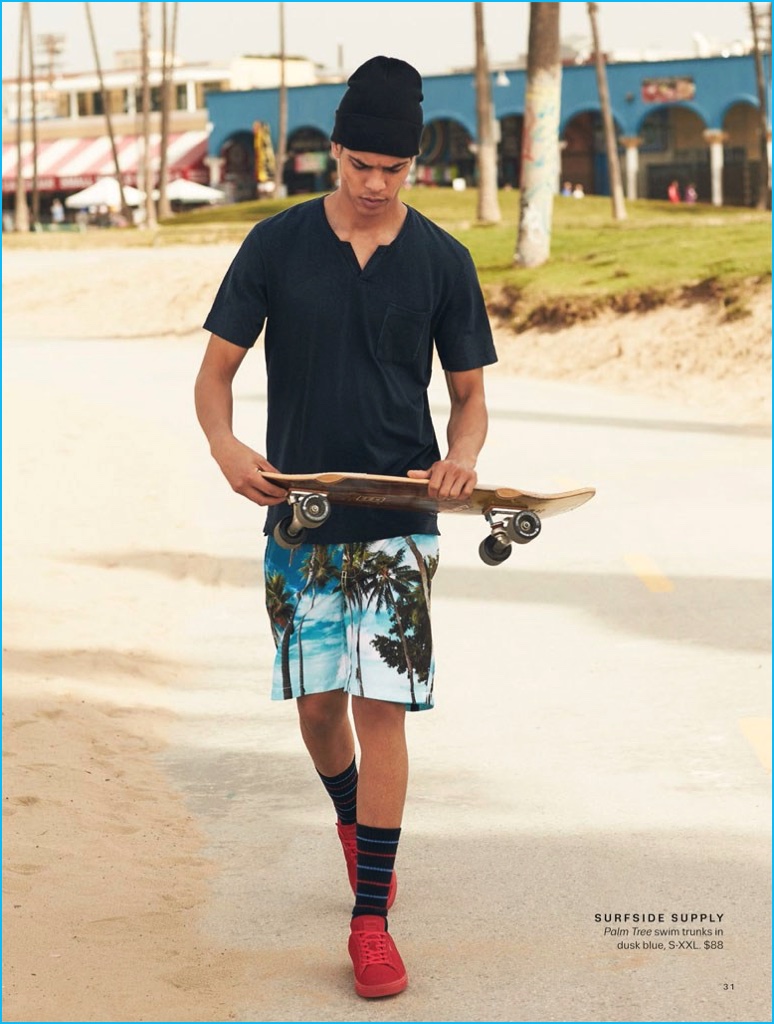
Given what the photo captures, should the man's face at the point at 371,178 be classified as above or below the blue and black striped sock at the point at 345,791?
above

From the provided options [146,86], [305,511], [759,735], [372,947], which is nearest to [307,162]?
[146,86]

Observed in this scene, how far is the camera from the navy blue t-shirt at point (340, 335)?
171 inches

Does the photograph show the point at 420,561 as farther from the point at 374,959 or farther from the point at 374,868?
the point at 374,959

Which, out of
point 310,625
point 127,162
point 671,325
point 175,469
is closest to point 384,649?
point 310,625

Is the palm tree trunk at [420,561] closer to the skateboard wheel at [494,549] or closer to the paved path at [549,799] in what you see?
the skateboard wheel at [494,549]

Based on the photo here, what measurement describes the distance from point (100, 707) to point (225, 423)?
10.2 ft

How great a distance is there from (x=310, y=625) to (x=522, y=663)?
3.64 m

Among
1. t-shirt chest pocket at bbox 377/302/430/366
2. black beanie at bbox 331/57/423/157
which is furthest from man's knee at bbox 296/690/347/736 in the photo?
black beanie at bbox 331/57/423/157

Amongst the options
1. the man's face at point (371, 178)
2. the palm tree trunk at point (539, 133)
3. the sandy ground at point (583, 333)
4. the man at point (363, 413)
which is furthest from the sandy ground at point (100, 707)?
the palm tree trunk at point (539, 133)

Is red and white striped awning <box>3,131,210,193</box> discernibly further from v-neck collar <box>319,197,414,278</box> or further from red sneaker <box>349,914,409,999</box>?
red sneaker <box>349,914,409,999</box>

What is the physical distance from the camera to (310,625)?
176 inches

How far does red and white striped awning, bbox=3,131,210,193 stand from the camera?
84.4 metres

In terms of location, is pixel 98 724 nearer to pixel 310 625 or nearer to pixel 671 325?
pixel 310 625

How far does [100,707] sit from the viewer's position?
24.0 ft
